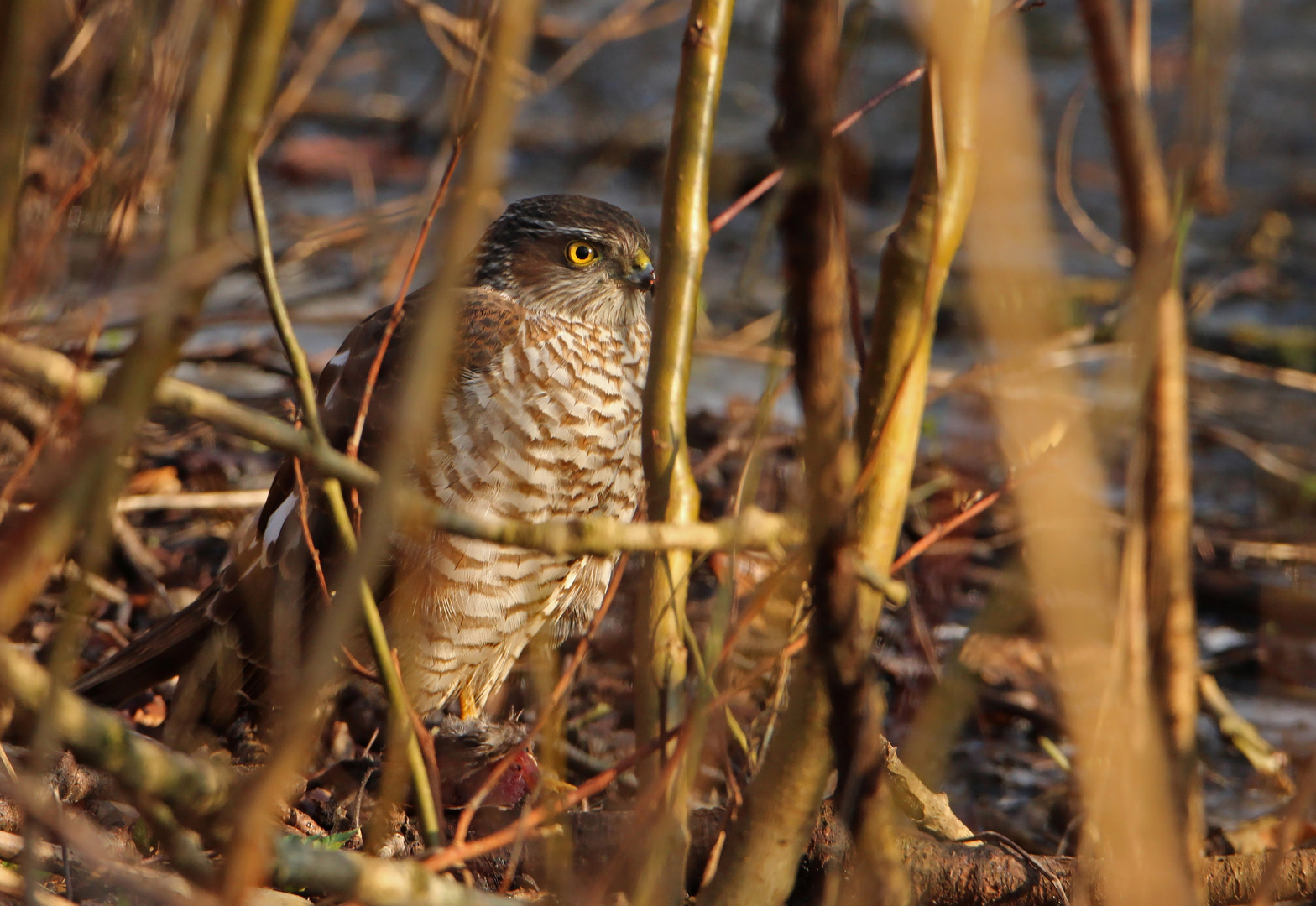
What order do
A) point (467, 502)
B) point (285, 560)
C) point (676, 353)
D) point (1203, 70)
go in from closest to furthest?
point (1203, 70) → point (676, 353) → point (467, 502) → point (285, 560)

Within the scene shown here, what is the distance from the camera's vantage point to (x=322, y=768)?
3.24 m

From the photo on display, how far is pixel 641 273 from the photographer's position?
3.75 metres

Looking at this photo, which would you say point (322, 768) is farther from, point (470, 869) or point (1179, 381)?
point (1179, 381)

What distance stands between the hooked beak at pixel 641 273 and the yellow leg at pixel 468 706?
4.28 feet

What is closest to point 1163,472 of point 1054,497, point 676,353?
point 1054,497

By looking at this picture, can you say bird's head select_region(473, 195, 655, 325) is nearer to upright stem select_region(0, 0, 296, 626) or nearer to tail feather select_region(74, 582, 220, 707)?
tail feather select_region(74, 582, 220, 707)

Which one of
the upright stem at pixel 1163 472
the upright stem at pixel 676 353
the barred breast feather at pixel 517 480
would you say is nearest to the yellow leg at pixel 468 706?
the barred breast feather at pixel 517 480

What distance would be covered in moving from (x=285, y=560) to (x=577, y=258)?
4.07 ft

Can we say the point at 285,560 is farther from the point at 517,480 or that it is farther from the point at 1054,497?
the point at 1054,497

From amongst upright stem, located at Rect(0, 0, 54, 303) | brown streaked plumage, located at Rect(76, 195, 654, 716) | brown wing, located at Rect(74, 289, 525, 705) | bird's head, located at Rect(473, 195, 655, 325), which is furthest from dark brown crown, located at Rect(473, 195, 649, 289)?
upright stem, located at Rect(0, 0, 54, 303)

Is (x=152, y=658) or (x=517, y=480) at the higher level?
(x=517, y=480)

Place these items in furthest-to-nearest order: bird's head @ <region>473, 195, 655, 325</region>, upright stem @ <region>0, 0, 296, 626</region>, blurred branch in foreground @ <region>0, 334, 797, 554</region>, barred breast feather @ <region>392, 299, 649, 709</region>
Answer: bird's head @ <region>473, 195, 655, 325</region>, barred breast feather @ <region>392, 299, 649, 709</region>, blurred branch in foreground @ <region>0, 334, 797, 554</region>, upright stem @ <region>0, 0, 296, 626</region>

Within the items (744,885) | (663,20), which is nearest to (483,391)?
(744,885)

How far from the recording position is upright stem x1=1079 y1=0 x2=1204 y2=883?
1.68 meters
